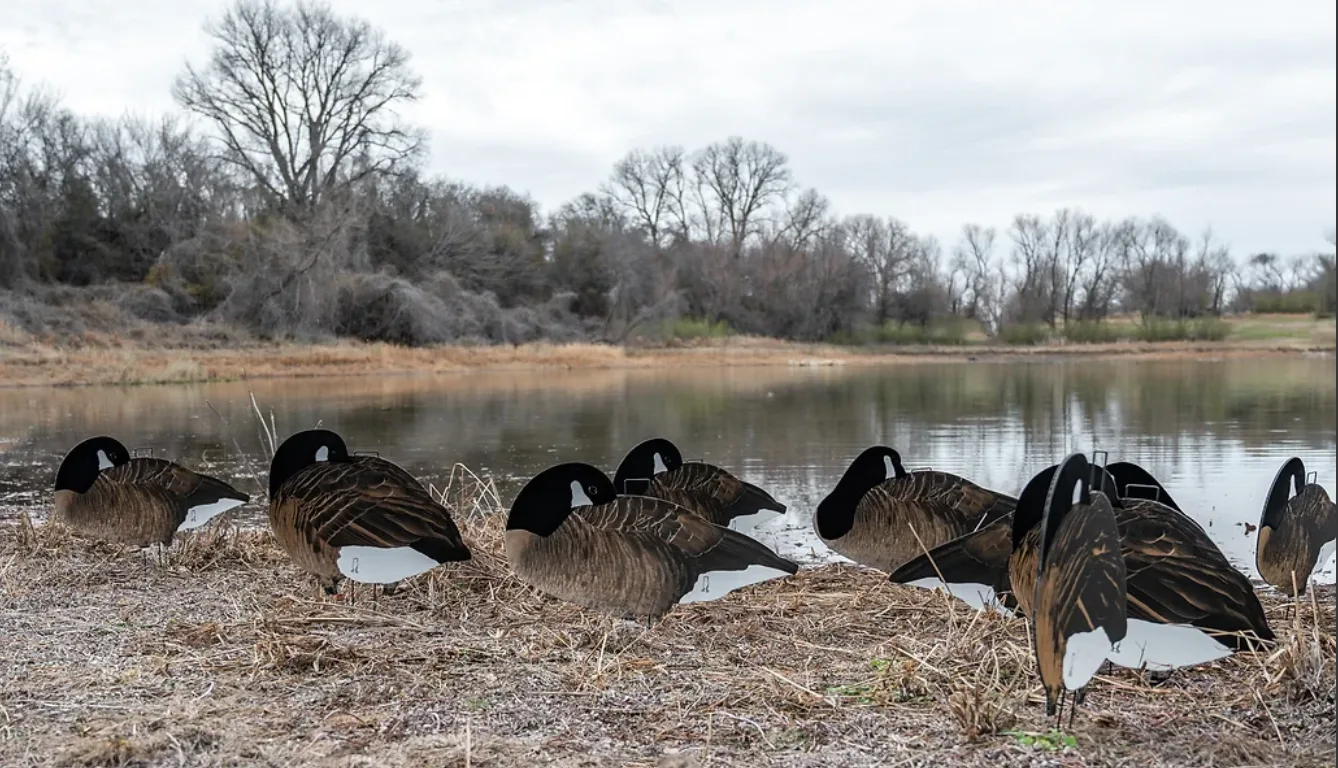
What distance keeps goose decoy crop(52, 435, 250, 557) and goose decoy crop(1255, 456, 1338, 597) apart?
4496mm

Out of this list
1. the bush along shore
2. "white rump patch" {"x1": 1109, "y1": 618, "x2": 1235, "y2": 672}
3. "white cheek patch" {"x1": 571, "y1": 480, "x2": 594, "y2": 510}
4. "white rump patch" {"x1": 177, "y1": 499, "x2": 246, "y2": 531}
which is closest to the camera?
"white rump patch" {"x1": 1109, "y1": 618, "x2": 1235, "y2": 672}

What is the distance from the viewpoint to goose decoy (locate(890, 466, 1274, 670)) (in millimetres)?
2836

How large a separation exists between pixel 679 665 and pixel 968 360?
30.7 meters

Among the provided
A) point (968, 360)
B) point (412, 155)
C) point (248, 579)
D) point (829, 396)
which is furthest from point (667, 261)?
point (248, 579)

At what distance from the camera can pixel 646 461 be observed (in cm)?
509

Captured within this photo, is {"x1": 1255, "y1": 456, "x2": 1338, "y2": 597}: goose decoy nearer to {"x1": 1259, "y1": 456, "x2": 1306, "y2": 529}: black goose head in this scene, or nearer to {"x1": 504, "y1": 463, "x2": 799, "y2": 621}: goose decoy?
{"x1": 1259, "y1": 456, "x2": 1306, "y2": 529}: black goose head

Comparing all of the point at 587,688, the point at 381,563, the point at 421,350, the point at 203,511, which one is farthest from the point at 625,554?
the point at 421,350

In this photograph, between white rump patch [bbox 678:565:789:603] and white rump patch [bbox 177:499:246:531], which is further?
white rump patch [bbox 177:499:246:531]

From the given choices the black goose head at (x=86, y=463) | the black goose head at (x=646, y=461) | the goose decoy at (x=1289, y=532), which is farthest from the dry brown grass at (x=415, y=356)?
the goose decoy at (x=1289, y=532)

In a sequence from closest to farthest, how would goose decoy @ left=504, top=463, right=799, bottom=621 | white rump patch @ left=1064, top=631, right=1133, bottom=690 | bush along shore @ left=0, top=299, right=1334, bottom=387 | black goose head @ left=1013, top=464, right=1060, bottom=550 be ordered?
white rump patch @ left=1064, top=631, right=1133, bottom=690 → black goose head @ left=1013, top=464, right=1060, bottom=550 → goose decoy @ left=504, top=463, right=799, bottom=621 → bush along shore @ left=0, top=299, right=1334, bottom=387

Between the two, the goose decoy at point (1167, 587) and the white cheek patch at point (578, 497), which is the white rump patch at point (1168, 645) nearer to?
the goose decoy at point (1167, 587)

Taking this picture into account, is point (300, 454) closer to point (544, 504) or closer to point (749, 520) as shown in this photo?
point (544, 504)

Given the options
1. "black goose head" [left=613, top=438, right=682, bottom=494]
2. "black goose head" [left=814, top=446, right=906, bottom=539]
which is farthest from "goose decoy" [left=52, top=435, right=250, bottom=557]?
"black goose head" [left=814, top=446, right=906, bottom=539]

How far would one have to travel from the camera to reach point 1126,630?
272 centimetres
